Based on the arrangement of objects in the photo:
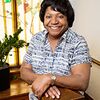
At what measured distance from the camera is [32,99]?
135 cm

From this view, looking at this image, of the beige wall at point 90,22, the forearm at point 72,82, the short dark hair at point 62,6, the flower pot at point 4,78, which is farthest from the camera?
the flower pot at point 4,78

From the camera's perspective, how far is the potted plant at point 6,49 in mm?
2324

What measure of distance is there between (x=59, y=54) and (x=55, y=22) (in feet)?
0.63

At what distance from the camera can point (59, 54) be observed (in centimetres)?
122

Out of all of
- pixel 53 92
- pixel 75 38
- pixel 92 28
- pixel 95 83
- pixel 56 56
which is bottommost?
pixel 95 83

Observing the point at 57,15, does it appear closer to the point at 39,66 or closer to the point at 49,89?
the point at 39,66

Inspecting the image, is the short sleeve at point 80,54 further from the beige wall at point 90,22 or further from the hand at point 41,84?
the beige wall at point 90,22

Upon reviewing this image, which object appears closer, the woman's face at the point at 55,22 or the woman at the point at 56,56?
the woman at the point at 56,56

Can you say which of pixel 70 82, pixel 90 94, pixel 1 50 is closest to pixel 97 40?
pixel 90 94

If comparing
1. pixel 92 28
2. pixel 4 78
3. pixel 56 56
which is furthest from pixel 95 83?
pixel 56 56

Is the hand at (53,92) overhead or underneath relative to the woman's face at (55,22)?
underneath

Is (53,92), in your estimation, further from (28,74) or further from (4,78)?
(4,78)

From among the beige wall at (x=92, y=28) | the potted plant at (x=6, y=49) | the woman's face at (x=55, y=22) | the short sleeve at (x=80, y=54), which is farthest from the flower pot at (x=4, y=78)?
the short sleeve at (x=80, y=54)

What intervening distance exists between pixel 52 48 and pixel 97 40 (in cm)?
113
